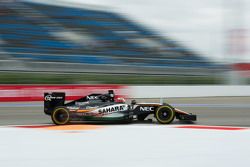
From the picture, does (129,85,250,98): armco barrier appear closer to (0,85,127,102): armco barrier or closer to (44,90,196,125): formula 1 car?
(0,85,127,102): armco barrier

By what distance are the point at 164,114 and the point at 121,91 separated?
10145 millimetres

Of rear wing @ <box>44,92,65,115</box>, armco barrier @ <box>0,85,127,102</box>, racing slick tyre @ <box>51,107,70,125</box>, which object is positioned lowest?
racing slick tyre @ <box>51,107,70,125</box>

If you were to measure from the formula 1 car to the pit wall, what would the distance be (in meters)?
8.75

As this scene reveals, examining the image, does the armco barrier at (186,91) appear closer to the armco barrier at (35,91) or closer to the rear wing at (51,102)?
the armco barrier at (35,91)

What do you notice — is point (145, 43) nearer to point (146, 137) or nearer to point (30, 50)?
point (30, 50)

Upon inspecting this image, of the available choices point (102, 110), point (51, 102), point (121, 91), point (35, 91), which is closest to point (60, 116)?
point (51, 102)

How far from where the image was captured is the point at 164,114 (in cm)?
738

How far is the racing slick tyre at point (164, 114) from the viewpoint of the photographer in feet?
24.1

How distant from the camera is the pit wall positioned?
52.0ft

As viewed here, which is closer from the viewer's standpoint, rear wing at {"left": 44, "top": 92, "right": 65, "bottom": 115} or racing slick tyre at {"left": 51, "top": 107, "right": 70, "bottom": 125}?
racing slick tyre at {"left": 51, "top": 107, "right": 70, "bottom": 125}

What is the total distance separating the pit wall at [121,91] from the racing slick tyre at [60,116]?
8792 mm

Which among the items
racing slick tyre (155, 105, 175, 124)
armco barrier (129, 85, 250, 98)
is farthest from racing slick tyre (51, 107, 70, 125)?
armco barrier (129, 85, 250, 98)

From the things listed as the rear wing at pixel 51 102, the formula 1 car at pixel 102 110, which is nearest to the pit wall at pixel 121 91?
the rear wing at pixel 51 102

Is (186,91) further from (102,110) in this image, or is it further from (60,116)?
(60,116)
